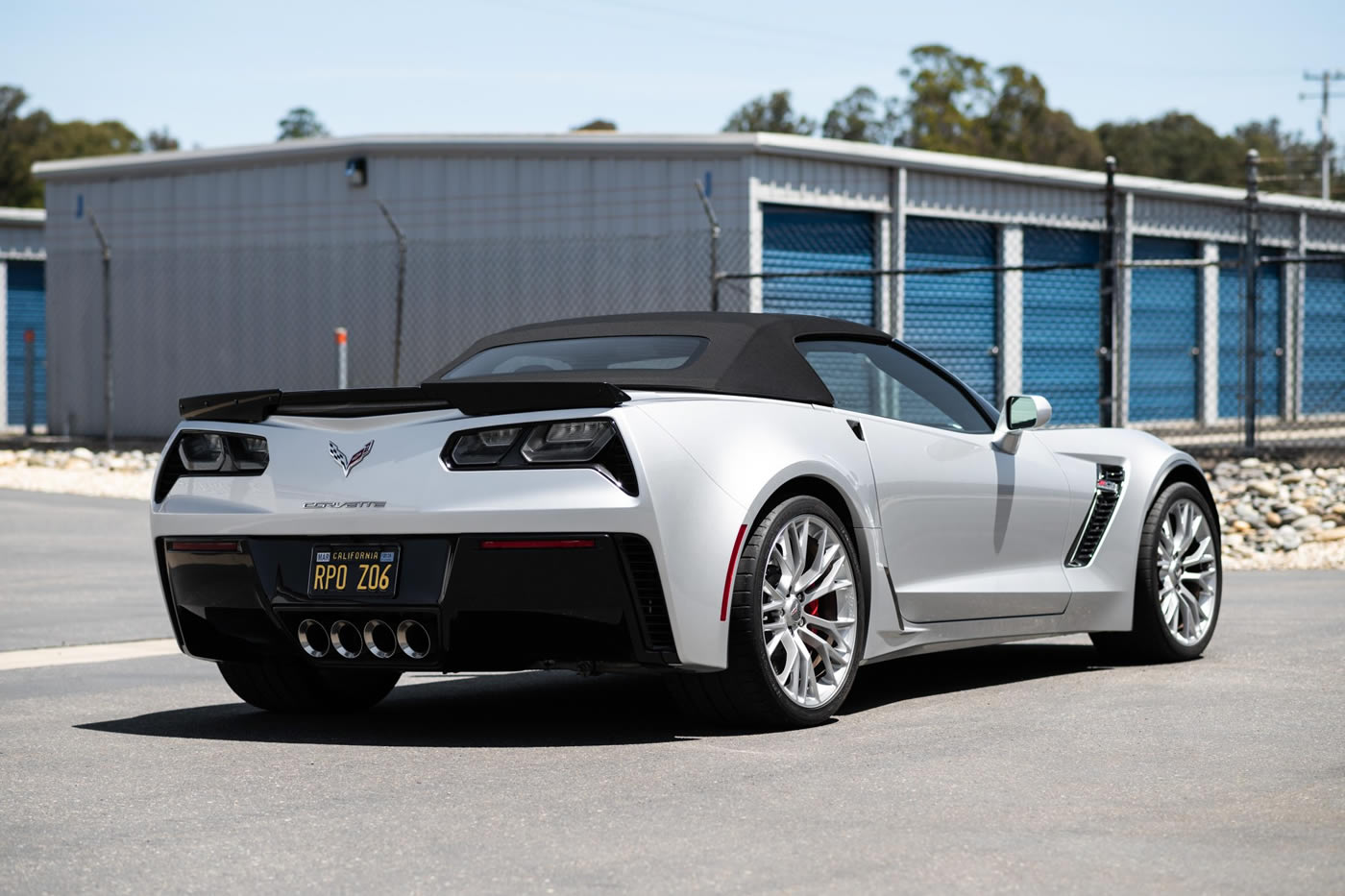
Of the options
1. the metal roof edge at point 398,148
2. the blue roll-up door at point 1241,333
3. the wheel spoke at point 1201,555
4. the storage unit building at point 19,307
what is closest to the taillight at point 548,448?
the wheel spoke at point 1201,555

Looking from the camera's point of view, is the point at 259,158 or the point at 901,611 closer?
the point at 901,611

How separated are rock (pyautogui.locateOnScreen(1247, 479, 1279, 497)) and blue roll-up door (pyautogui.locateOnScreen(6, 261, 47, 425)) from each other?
2515 centimetres

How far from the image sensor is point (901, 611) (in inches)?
243

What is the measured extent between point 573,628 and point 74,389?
24.7 metres

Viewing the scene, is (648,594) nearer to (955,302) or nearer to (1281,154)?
(955,302)

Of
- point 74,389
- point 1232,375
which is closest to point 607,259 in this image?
point 74,389

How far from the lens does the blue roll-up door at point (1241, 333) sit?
3127 cm

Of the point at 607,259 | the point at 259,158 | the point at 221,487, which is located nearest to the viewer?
the point at 221,487

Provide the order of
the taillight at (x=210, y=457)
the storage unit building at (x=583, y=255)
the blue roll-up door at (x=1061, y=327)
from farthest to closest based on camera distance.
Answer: the blue roll-up door at (x=1061, y=327)
the storage unit building at (x=583, y=255)
the taillight at (x=210, y=457)

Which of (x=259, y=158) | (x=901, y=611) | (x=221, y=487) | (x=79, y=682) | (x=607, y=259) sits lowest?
(x=79, y=682)

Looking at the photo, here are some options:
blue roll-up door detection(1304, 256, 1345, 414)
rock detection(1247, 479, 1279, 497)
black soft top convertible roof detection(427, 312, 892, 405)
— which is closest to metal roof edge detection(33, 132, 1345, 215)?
blue roll-up door detection(1304, 256, 1345, 414)

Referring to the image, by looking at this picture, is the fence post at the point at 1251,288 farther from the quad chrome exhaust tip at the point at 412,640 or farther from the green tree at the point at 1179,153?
the green tree at the point at 1179,153

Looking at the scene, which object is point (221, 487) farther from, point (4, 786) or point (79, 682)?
point (79, 682)

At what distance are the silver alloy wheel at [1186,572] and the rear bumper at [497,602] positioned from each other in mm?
2943
